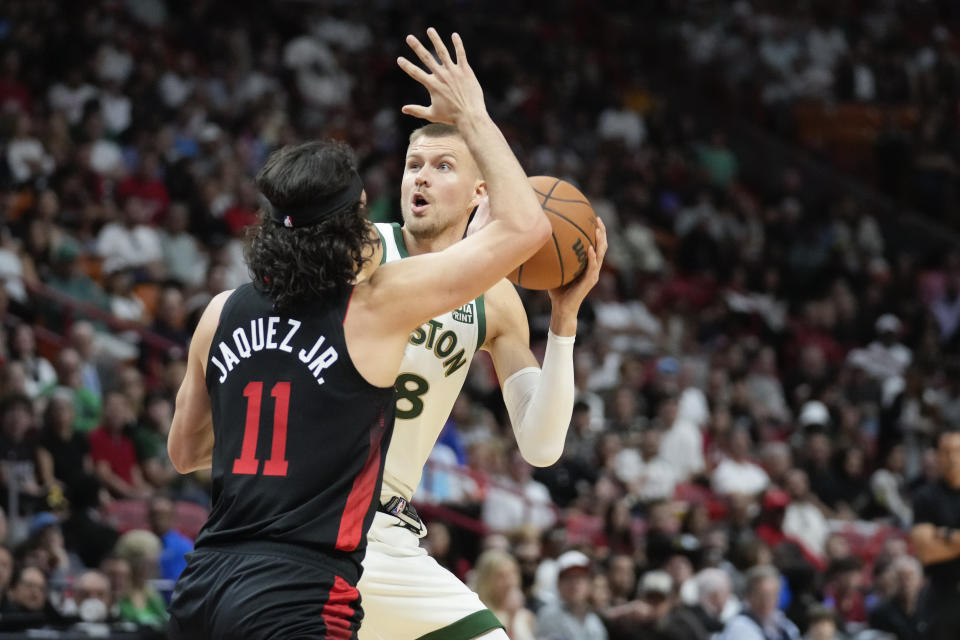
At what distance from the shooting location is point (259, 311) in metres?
3.57

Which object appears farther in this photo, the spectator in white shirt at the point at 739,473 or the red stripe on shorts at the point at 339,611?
the spectator in white shirt at the point at 739,473

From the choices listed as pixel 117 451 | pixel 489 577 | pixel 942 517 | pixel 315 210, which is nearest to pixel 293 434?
pixel 315 210

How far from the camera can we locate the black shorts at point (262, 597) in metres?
3.32

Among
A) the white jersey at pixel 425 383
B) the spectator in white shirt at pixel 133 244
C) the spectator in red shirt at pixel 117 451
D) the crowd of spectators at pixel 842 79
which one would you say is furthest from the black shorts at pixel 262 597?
the crowd of spectators at pixel 842 79

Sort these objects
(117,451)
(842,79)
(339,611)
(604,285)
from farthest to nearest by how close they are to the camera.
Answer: (842,79) → (604,285) → (117,451) → (339,611)

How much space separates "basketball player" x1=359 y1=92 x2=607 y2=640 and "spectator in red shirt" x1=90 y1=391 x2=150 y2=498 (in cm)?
601

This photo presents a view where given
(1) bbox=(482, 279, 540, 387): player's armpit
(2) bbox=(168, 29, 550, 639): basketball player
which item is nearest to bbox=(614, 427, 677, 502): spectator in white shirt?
(1) bbox=(482, 279, 540, 387): player's armpit

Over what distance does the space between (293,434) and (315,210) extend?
58 centimetres

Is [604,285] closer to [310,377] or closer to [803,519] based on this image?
[803,519]

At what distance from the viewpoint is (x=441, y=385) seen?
4629mm

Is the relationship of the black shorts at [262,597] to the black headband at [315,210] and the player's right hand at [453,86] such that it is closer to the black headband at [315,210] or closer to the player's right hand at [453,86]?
the black headband at [315,210]

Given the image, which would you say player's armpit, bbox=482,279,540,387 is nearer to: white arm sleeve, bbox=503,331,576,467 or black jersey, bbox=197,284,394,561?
white arm sleeve, bbox=503,331,576,467

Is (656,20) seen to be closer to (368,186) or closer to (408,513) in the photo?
(368,186)

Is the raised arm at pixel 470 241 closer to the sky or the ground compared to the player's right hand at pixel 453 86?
closer to the ground
